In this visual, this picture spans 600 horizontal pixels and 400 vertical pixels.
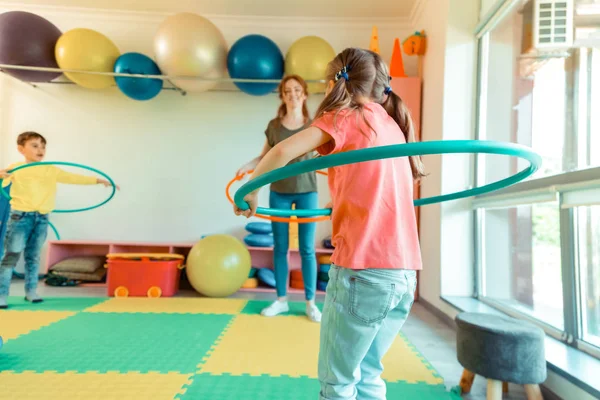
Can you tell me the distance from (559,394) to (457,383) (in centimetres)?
37

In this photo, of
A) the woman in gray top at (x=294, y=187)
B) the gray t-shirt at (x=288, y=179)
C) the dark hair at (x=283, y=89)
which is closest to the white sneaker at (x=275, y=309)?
the woman in gray top at (x=294, y=187)

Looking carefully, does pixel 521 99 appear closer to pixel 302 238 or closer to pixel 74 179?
pixel 302 238

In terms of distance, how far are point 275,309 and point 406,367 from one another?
1.19 m

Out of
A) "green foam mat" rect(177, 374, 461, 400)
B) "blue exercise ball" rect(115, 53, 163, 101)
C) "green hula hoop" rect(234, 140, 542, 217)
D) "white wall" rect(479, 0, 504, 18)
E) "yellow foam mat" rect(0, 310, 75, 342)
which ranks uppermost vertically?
"white wall" rect(479, 0, 504, 18)

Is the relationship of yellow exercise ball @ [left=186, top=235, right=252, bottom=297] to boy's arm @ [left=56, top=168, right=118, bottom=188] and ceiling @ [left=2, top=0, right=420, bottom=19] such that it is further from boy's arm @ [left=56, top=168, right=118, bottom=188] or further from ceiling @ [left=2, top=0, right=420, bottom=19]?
ceiling @ [left=2, top=0, right=420, bottom=19]

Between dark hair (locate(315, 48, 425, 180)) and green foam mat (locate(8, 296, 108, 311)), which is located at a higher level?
dark hair (locate(315, 48, 425, 180))

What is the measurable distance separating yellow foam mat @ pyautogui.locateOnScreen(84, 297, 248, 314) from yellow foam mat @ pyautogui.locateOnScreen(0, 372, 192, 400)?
4.05 feet

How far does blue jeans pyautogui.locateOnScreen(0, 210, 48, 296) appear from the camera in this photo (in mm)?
3078

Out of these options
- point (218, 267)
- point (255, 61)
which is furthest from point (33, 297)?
point (255, 61)

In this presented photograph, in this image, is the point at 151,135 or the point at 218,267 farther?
the point at 151,135

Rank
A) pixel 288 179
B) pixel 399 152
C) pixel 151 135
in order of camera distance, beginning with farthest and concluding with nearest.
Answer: pixel 151 135 < pixel 288 179 < pixel 399 152

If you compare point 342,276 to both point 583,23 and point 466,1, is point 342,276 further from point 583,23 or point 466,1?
point 466,1

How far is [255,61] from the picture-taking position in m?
3.76

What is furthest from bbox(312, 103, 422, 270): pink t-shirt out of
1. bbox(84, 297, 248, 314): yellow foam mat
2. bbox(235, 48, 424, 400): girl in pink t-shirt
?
bbox(84, 297, 248, 314): yellow foam mat
